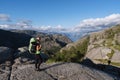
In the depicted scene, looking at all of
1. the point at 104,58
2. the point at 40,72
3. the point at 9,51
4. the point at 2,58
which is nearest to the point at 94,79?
the point at 40,72

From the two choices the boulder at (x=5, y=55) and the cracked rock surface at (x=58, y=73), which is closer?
the cracked rock surface at (x=58, y=73)

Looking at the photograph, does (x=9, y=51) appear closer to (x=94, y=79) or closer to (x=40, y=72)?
(x=40, y=72)

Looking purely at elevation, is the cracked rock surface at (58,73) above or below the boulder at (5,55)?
above

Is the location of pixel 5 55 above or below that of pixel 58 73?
below

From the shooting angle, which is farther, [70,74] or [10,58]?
[10,58]

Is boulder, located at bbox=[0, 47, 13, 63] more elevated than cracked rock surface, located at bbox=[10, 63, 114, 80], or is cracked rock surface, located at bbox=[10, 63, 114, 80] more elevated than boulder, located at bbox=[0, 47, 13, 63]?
cracked rock surface, located at bbox=[10, 63, 114, 80]

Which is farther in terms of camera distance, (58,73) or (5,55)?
(5,55)

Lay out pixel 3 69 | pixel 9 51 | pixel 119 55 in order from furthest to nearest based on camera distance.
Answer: pixel 119 55 < pixel 9 51 < pixel 3 69

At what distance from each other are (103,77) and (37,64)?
939 centimetres

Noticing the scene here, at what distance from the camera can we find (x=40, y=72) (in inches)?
1292

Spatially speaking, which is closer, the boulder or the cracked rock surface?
the cracked rock surface

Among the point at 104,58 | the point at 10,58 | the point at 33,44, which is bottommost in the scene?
the point at 104,58

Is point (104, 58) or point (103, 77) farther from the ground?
point (103, 77)


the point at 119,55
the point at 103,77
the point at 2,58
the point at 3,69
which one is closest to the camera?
the point at 103,77
